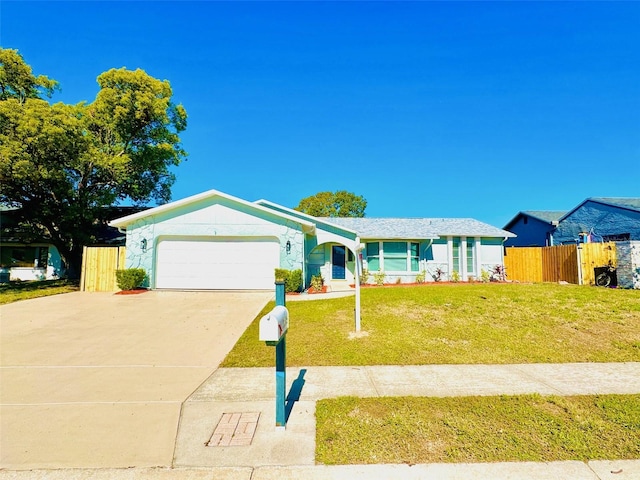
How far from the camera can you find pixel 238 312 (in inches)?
422

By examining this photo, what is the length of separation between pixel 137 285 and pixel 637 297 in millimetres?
19148

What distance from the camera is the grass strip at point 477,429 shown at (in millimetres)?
3256

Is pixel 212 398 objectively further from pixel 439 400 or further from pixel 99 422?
pixel 439 400

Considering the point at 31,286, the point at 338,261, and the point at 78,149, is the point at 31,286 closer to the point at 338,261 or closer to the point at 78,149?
the point at 78,149

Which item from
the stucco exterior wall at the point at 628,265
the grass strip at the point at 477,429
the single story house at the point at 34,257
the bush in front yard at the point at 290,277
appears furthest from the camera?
the single story house at the point at 34,257

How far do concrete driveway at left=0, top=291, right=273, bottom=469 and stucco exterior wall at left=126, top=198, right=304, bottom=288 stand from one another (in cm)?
412

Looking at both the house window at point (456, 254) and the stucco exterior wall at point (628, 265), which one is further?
the house window at point (456, 254)

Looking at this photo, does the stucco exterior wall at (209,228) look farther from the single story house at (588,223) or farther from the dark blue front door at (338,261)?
the single story house at (588,223)

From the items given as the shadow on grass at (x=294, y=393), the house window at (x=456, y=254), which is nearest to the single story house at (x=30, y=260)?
the shadow on grass at (x=294, y=393)

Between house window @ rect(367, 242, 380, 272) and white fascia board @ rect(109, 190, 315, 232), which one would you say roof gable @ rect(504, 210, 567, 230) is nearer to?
house window @ rect(367, 242, 380, 272)

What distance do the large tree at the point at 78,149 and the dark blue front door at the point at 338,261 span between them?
40.5 ft

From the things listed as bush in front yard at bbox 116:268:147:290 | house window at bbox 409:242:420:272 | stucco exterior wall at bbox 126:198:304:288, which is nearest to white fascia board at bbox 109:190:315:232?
stucco exterior wall at bbox 126:198:304:288

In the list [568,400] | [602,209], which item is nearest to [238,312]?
[568,400]

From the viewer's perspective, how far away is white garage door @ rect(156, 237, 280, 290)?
1560 cm
